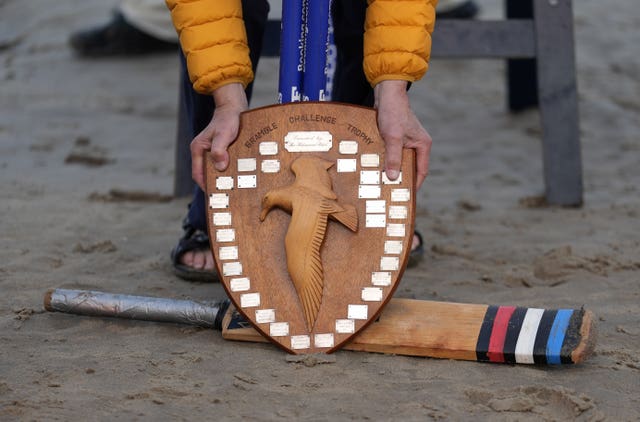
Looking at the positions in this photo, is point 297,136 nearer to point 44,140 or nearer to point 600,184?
point 600,184

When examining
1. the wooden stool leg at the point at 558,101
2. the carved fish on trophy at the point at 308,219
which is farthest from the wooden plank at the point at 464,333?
the wooden stool leg at the point at 558,101

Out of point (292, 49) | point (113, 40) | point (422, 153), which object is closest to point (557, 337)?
point (422, 153)

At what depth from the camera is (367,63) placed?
188cm

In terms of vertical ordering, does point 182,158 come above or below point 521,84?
below

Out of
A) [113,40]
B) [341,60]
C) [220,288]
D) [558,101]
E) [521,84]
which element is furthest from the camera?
[113,40]

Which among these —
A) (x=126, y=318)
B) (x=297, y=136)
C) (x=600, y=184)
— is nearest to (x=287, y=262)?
(x=297, y=136)

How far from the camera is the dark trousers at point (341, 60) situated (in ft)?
7.17

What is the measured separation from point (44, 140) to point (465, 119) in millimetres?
1970

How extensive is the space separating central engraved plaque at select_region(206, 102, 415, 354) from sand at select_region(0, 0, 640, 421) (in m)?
0.08

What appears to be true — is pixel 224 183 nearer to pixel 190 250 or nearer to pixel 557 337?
pixel 190 250

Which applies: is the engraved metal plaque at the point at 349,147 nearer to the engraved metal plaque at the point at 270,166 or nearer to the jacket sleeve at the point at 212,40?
the engraved metal plaque at the point at 270,166

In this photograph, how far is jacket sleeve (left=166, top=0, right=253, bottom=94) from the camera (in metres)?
1.85

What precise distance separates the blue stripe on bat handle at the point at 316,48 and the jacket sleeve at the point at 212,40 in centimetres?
19

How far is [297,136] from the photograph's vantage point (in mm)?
1838
